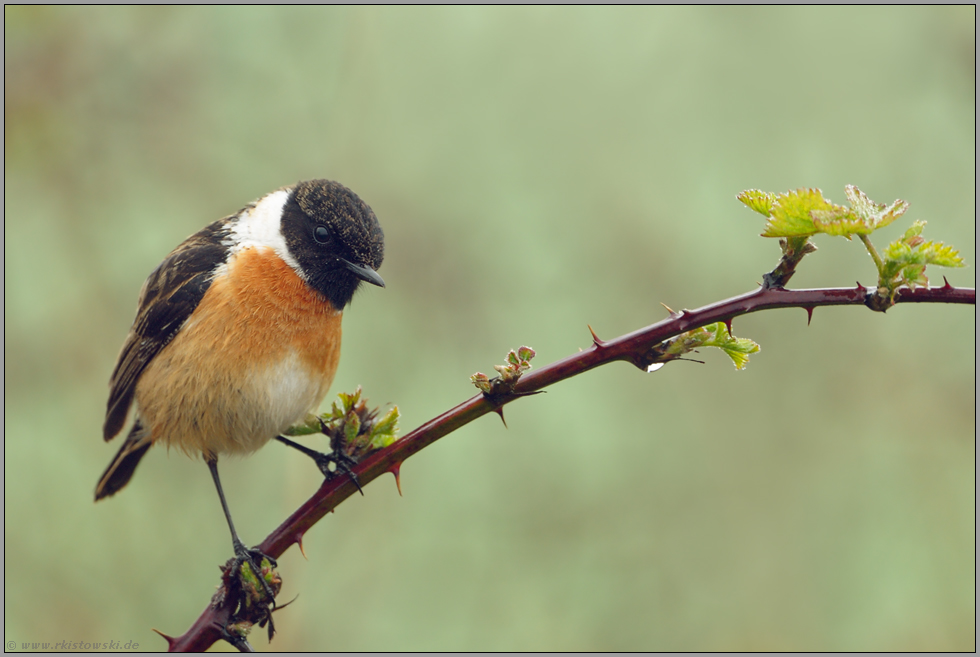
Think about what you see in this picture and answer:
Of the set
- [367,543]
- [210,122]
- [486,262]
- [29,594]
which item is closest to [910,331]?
[486,262]

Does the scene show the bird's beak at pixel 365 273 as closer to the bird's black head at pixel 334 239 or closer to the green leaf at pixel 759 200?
the bird's black head at pixel 334 239

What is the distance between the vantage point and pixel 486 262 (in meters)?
6.17

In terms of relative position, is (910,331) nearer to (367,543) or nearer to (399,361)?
(399,361)

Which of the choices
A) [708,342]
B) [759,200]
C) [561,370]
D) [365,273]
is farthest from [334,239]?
[759,200]

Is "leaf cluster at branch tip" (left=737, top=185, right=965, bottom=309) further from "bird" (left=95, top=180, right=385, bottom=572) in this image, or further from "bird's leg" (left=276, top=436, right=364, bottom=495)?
"bird" (left=95, top=180, right=385, bottom=572)

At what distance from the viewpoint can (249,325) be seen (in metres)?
3.88

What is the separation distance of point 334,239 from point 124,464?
2.02m

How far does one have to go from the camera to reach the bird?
12.7 feet

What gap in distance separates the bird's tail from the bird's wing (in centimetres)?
13

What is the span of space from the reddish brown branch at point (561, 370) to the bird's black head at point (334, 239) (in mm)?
1462

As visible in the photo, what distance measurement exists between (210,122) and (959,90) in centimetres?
590

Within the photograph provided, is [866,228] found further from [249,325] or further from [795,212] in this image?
[249,325]

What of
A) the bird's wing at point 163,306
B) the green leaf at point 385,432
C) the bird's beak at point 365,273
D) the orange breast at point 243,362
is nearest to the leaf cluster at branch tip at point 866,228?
the green leaf at point 385,432

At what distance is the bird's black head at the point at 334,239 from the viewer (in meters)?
3.97
